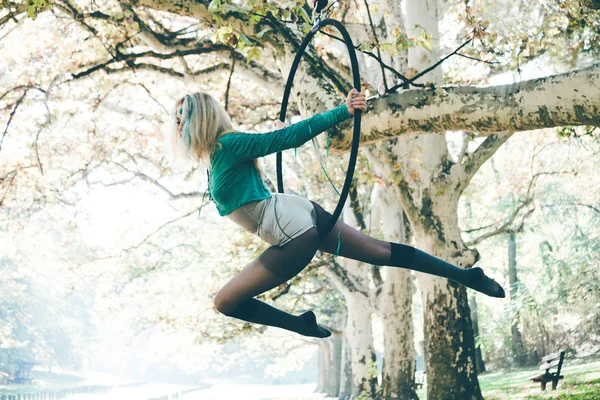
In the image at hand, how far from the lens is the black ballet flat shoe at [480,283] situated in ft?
14.2

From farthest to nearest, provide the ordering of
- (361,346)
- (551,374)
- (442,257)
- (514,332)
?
(514,332), (361,346), (551,374), (442,257)

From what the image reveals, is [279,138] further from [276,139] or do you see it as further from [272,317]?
[272,317]

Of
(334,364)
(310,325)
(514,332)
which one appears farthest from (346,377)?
(310,325)

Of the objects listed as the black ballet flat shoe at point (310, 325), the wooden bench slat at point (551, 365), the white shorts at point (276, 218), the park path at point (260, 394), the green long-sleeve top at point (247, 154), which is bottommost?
the park path at point (260, 394)

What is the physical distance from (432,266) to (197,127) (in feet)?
5.95

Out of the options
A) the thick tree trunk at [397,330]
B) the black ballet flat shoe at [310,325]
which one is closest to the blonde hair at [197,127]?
the black ballet flat shoe at [310,325]

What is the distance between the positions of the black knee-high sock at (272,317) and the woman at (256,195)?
0.12 feet

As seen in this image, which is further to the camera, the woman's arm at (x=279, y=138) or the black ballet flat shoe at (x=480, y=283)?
the black ballet flat shoe at (x=480, y=283)

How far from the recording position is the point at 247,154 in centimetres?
370

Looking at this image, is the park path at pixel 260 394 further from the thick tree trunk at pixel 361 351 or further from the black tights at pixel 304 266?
the black tights at pixel 304 266

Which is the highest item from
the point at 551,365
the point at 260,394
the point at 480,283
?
the point at 480,283

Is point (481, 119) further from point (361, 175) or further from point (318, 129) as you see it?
point (361, 175)

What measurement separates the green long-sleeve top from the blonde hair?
62 mm

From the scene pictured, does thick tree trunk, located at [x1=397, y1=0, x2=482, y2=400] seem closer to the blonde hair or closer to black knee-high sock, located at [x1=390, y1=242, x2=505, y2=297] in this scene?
black knee-high sock, located at [x1=390, y1=242, x2=505, y2=297]
